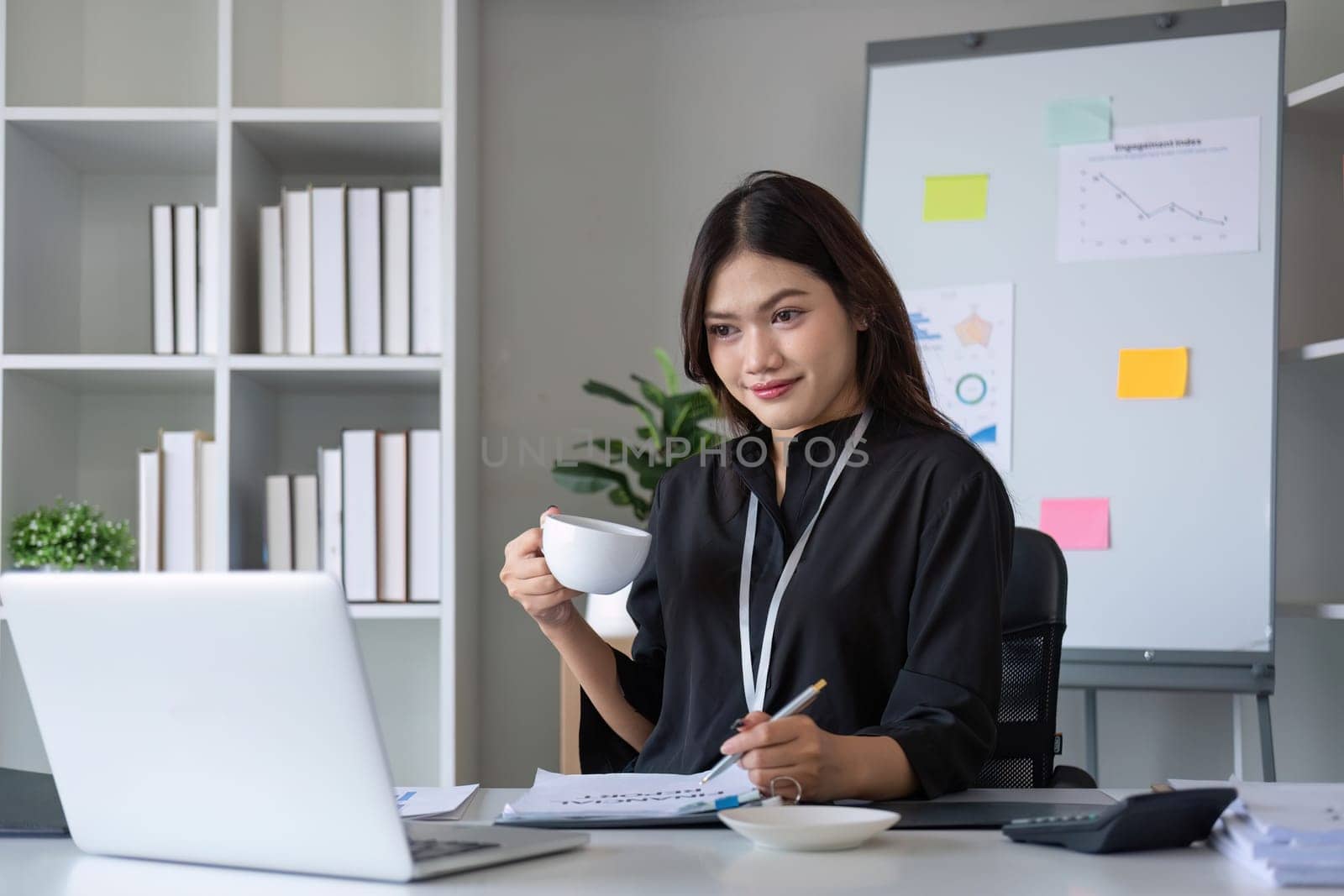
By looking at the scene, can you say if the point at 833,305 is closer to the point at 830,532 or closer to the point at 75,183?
the point at 830,532

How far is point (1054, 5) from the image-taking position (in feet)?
9.05

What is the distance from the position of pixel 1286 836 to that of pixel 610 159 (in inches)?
89.1

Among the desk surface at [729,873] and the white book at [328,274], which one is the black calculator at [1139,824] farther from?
the white book at [328,274]

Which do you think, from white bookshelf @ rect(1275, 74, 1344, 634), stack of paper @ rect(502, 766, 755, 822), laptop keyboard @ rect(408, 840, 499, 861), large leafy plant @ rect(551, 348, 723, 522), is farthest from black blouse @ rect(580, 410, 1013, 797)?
white bookshelf @ rect(1275, 74, 1344, 634)

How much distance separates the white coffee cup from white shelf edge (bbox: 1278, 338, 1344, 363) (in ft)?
5.47

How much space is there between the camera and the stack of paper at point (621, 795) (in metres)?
0.95

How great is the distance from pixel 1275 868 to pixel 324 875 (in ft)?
1.92

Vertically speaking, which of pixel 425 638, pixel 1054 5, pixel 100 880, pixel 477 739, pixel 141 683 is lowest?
pixel 477 739

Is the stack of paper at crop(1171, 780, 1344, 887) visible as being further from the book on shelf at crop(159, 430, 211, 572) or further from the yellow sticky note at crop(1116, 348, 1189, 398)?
the book on shelf at crop(159, 430, 211, 572)

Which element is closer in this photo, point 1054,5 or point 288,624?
point 288,624

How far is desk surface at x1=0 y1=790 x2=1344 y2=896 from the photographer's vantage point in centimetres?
75

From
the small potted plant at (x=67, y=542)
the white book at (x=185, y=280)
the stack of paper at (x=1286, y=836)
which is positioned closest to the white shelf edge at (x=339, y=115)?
the white book at (x=185, y=280)

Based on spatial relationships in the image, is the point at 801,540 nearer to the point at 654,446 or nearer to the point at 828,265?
the point at 828,265

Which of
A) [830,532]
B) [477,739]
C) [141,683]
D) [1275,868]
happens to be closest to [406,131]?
[477,739]
